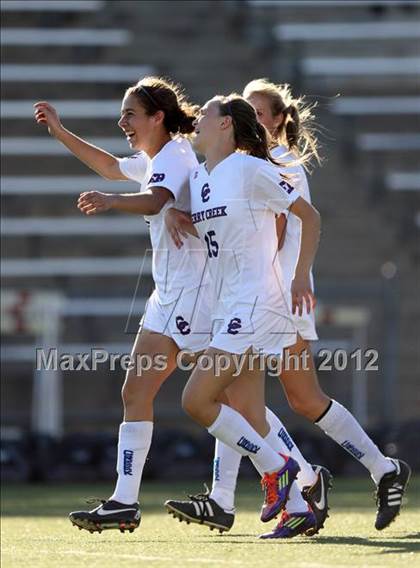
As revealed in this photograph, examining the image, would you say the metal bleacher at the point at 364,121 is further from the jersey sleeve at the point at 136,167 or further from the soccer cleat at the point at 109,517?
the soccer cleat at the point at 109,517

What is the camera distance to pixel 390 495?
636 cm

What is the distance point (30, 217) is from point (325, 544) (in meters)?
11.2

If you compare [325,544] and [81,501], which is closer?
[325,544]

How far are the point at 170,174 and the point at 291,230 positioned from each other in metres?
0.66

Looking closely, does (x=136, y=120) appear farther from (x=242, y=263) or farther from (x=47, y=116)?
(x=242, y=263)

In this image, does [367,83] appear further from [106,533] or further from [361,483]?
[106,533]

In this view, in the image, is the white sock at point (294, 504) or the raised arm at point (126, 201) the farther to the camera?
the white sock at point (294, 504)

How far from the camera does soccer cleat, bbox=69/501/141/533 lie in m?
5.89

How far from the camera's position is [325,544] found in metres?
5.61

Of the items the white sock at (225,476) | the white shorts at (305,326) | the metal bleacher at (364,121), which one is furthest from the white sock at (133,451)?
the metal bleacher at (364,121)

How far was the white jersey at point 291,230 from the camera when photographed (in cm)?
625

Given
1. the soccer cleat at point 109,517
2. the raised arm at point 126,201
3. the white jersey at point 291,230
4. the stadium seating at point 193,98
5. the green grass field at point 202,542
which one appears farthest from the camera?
the stadium seating at point 193,98

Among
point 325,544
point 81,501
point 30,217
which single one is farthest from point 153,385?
point 30,217

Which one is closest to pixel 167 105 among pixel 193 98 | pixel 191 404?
pixel 191 404
